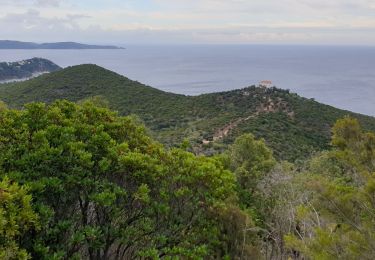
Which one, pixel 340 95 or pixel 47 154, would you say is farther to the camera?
pixel 340 95

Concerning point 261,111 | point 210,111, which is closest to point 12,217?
point 261,111

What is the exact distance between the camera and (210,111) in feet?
133

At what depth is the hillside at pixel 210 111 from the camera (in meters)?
32.0

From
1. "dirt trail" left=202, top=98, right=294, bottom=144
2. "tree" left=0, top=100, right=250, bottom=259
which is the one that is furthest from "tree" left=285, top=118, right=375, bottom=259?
"dirt trail" left=202, top=98, right=294, bottom=144

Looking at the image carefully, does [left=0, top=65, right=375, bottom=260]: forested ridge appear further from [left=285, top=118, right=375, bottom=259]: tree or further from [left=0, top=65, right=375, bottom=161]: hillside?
[left=0, top=65, right=375, bottom=161]: hillside

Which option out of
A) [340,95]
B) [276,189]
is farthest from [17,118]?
[340,95]

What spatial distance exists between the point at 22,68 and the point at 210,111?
80823 mm

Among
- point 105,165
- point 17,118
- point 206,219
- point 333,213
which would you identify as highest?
point 17,118

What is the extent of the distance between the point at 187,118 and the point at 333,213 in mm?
33452

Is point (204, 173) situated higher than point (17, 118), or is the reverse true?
point (17, 118)

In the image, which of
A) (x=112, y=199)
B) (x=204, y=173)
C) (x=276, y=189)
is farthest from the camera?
(x=276, y=189)

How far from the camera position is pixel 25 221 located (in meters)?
4.54

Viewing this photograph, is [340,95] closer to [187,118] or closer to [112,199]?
[187,118]

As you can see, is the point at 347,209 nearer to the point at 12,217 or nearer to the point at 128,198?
→ the point at 128,198
